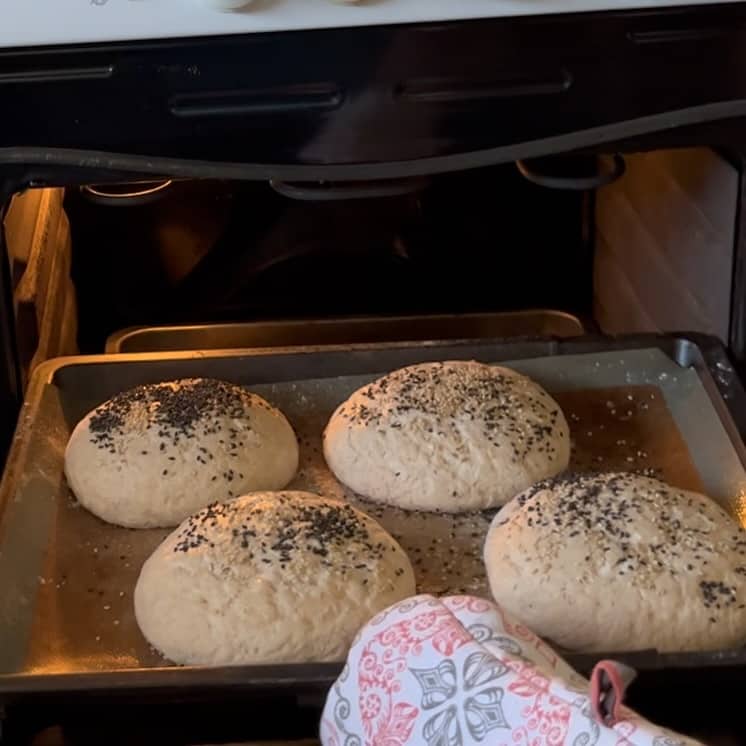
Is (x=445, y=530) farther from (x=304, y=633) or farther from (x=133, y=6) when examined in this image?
(x=133, y=6)

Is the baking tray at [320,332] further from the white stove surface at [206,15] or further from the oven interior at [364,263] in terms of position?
the white stove surface at [206,15]

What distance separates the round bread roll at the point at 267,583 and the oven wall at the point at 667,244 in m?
0.48

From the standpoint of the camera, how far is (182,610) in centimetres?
115

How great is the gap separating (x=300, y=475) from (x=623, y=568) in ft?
1.38

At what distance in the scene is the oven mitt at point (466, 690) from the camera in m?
0.80

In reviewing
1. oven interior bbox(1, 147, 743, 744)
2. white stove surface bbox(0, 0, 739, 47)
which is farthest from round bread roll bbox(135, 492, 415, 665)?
white stove surface bbox(0, 0, 739, 47)

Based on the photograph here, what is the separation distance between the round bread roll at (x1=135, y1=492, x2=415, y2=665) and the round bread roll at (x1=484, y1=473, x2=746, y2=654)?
4.6 inches

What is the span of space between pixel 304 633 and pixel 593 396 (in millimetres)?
555

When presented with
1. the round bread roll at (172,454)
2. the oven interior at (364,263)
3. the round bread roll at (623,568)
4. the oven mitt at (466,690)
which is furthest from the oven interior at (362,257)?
the oven mitt at (466,690)

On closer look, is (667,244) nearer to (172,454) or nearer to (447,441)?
(447,441)

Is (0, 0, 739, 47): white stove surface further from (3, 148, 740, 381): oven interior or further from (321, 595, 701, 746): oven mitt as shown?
(321, 595, 701, 746): oven mitt

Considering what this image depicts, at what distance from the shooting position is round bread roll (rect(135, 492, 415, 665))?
→ 1126 millimetres

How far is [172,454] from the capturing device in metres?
1.34

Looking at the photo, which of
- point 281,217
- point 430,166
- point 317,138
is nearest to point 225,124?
point 317,138
